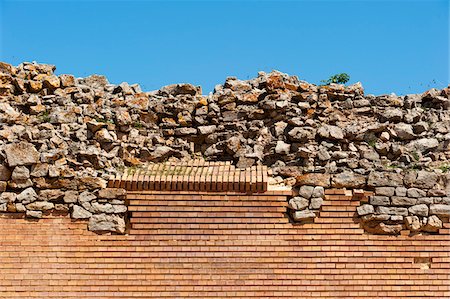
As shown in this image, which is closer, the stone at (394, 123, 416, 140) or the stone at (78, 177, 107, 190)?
the stone at (78, 177, 107, 190)

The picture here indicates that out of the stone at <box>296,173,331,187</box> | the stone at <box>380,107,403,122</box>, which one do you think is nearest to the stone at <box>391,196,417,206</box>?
the stone at <box>296,173,331,187</box>

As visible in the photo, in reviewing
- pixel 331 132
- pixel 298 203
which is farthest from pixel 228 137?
pixel 298 203

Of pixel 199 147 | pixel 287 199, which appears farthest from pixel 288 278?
pixel 199 147

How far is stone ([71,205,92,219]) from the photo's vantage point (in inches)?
349

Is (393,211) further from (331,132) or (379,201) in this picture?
(331,132)

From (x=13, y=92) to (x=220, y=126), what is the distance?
3332 mm

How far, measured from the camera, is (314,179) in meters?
9.03

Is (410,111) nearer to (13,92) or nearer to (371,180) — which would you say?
(371,180)

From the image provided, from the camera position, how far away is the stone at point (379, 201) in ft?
29.5

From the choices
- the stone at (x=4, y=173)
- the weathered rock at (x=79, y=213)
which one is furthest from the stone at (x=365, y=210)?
the stone at (x=4, y=173)

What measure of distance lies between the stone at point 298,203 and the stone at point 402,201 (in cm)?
123

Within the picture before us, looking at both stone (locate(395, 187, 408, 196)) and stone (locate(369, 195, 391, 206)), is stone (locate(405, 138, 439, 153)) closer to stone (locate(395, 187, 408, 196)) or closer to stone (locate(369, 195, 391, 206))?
stone (locate(395, 187, 408, 196))

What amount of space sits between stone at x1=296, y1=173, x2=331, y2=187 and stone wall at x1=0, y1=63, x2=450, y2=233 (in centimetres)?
1

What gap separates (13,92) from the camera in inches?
403
